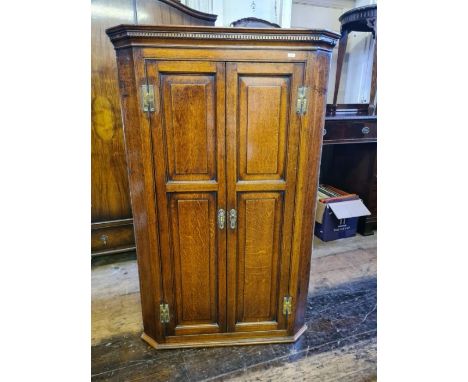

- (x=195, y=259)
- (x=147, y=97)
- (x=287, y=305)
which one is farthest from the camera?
(x=287, y=305)

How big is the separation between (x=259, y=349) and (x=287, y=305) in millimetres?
276

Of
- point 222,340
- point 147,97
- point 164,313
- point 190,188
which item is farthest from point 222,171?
point 222,340

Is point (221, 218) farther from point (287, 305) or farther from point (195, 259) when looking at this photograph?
point (287, 305)

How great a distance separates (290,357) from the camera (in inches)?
61.4

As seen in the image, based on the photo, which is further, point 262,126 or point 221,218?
point 221,218

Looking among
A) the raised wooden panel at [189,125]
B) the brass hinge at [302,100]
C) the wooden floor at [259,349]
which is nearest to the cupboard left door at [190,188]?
the raised wooden panel at [189,125]

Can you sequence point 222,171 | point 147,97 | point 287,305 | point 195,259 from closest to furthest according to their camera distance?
point 147,97, point 222,171, point 195,259, point 287,305

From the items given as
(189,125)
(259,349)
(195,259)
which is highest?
(189,125)

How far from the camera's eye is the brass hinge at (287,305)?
5.09ft

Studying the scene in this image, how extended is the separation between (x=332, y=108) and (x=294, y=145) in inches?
61.6

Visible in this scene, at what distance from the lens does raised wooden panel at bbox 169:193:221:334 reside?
1343 millimetres

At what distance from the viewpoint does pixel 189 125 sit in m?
1.23
